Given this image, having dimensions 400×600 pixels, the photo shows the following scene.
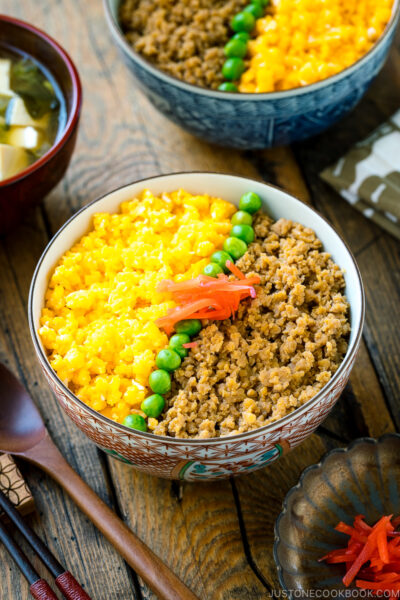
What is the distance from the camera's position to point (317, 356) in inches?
83.7

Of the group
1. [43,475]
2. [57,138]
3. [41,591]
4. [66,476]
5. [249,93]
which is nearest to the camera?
[41,591]

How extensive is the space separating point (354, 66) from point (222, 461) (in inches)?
60.2

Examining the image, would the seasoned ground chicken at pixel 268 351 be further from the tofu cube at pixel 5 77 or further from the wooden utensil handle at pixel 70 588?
the tofu cube at pixel 5 77

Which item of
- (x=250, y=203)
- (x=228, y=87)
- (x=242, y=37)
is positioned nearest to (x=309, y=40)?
(x=242, y=37)

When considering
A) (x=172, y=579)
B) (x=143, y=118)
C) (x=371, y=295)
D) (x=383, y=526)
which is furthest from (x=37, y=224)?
(x=383, y=526)

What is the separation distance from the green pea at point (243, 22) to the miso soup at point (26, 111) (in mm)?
765

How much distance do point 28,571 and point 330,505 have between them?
2.96 feet

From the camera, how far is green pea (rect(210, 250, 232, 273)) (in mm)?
2287

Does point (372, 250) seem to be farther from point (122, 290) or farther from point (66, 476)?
point (66, 476)

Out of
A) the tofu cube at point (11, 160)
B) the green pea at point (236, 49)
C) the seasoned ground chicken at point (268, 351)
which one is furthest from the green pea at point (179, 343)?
the green pea at point (236, 49)

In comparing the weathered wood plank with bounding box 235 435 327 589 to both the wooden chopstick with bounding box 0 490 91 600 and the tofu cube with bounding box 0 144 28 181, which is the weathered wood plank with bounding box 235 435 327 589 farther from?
the tofu cube with bounding box 0 144 28 181

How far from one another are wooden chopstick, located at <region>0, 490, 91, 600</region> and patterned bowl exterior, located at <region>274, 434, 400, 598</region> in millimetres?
572

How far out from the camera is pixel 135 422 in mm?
2010

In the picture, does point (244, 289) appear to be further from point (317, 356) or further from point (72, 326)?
point (72, 326)
